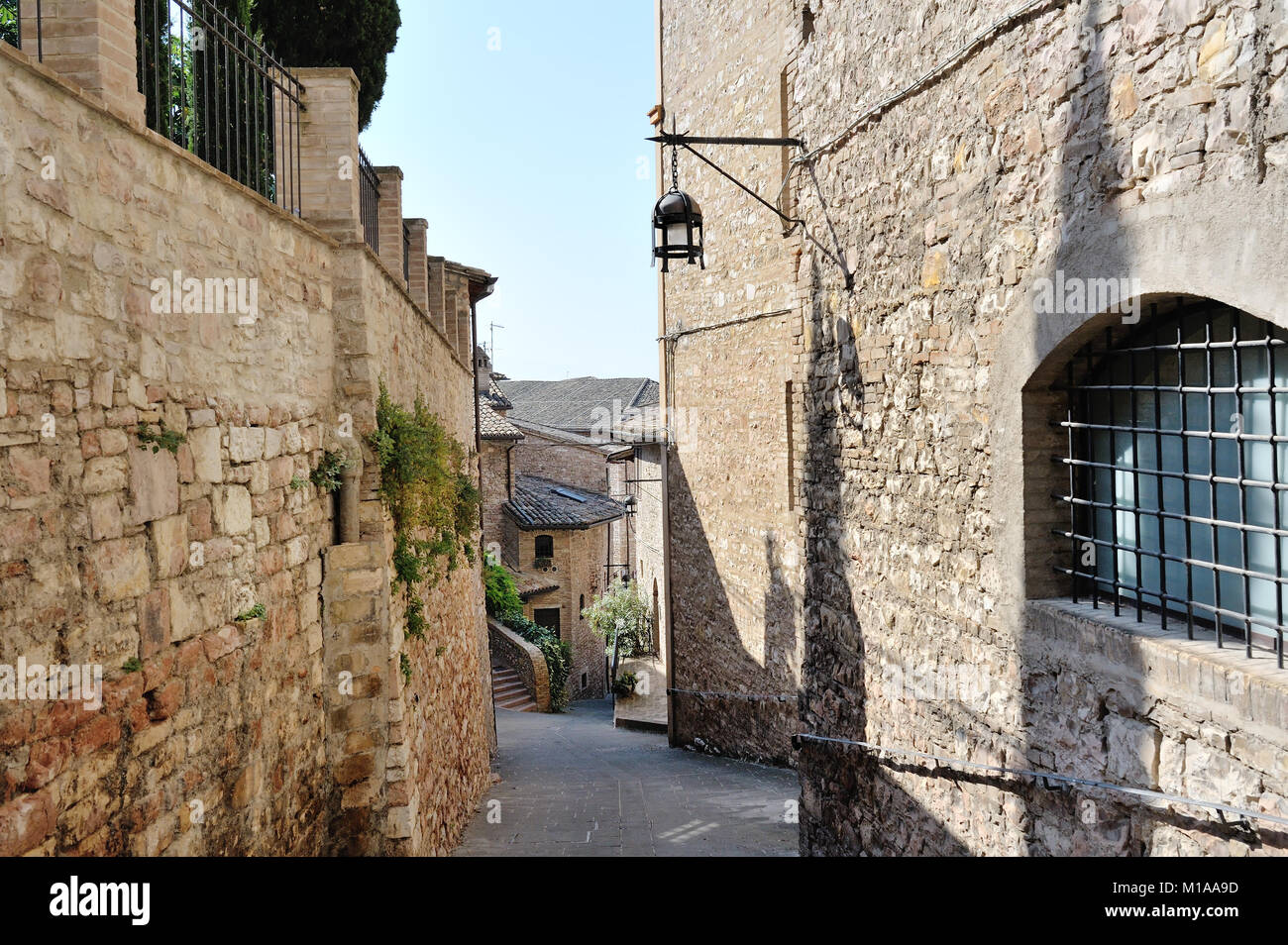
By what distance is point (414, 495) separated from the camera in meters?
6.03

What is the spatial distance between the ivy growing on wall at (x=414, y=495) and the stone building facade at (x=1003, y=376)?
8.78ft

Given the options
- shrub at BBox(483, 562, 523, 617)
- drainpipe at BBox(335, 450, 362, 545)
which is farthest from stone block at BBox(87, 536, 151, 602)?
shrub at BBox(483, 562, 523, 617)

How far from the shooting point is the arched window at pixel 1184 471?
2873mm

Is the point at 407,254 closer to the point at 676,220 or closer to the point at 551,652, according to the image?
the point at 676,220

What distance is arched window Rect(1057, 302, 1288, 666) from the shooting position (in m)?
2.87

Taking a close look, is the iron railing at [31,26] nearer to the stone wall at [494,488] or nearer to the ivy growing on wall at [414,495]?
the ivy growing on wall at [414,495]

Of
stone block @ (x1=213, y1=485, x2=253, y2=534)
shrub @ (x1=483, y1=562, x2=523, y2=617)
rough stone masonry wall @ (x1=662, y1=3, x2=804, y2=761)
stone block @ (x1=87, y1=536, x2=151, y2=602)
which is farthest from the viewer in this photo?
shrub @ (x1=483, y1=562, x2=523, y2=617)

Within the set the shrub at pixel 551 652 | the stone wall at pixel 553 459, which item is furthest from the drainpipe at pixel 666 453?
the stone wall at pixel 553 459

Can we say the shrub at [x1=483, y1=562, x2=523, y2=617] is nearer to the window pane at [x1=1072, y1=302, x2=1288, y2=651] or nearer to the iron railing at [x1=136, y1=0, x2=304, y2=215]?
the iron railing at [x1=136, y1=0, x2=304, y2=215]

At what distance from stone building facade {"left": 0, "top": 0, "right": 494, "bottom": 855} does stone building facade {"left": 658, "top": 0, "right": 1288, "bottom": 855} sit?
113 inches

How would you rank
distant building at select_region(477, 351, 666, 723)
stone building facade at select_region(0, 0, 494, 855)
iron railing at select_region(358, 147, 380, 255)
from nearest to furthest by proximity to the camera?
stone building facade at select_region(0, 0, 494, 855), iron railing at select_region(358, 147, 380, 255), distant building at select_region(477, 351, 666, 723)

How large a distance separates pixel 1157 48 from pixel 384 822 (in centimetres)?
507

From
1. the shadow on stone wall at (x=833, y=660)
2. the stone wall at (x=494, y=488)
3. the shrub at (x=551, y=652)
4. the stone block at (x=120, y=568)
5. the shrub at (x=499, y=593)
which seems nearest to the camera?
the stone block at (x=120, y=568)
